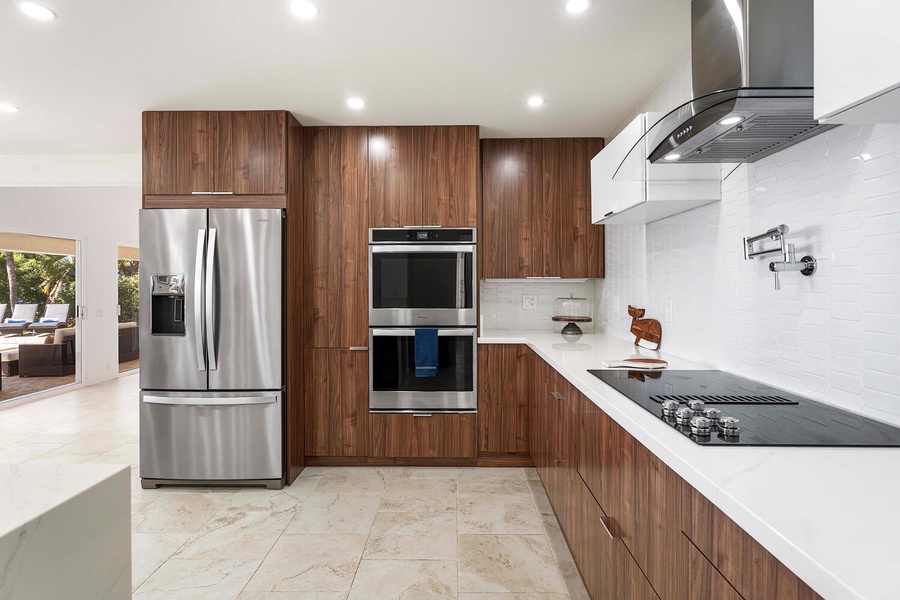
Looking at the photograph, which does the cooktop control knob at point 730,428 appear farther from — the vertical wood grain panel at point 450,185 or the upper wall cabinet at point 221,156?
the upper wall cabinet at point 221,156

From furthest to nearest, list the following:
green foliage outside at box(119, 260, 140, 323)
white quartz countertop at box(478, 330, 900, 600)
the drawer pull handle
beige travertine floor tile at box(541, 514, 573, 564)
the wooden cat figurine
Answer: green foliage outside at box(119, 260, 140, 323) → the wooden cat figurine → beige travertine floor tile at box(541, 514, 573, 564) → the drawer pull handle → white quartz countertop at box(478, 330, 900, 600)

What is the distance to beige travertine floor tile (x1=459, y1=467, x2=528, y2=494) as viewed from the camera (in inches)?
120

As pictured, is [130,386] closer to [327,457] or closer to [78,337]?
[78,337]

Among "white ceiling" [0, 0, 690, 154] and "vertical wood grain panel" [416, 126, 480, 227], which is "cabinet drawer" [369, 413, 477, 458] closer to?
"vertical wood grain panel" [416, 126, 480, 227]

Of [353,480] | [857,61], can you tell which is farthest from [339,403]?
[857,61]

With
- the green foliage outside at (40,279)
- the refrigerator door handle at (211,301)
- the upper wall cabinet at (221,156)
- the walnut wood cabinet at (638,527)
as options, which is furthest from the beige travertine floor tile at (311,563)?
the green foliage outside at (40,279)

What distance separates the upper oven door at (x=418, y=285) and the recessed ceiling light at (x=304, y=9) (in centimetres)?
159

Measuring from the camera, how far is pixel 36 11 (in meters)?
2.01

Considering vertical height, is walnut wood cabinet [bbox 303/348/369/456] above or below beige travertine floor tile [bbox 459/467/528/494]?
above

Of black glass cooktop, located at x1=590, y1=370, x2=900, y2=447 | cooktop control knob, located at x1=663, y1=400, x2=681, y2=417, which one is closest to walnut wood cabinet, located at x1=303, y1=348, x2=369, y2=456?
black glass cooktop, located at x1=590, y1=370, x2=900, y2=447

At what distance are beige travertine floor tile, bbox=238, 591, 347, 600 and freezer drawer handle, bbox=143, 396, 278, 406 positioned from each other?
1.22m

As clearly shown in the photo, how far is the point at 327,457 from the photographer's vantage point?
3467mm

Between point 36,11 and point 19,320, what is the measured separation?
5247mm

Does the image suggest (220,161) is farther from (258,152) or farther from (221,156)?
(258,152)
